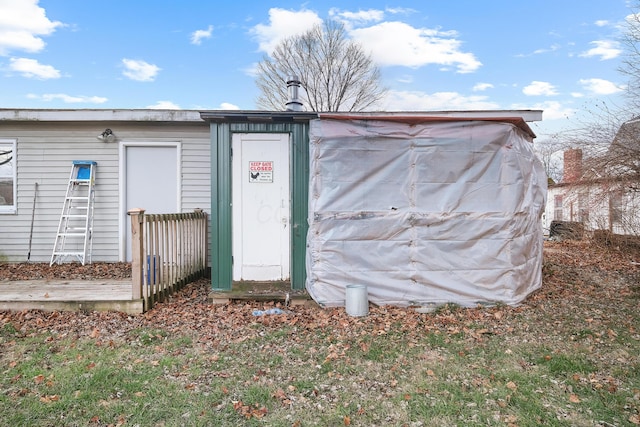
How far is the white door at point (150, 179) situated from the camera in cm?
755

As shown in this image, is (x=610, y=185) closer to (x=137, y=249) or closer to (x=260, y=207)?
(x=260, y=207)

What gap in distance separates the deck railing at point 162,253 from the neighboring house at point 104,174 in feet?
4.00

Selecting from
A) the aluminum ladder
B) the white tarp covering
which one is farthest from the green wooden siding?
the aluminum ladder

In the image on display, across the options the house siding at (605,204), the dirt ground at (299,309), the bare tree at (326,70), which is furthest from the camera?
the bare tree at (326,70)

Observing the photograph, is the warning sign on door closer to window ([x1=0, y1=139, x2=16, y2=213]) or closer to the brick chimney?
window ([x1=0, y1=139, x2=16, y2=213])

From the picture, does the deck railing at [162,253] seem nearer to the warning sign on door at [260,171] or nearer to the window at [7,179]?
the warning sign on door at [260,171]

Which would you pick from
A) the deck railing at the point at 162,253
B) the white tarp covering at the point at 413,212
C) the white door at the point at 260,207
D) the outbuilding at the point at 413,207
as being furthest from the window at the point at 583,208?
the deck railing at the point at 162,253

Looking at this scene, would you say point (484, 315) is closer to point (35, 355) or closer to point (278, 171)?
point (278, 171)

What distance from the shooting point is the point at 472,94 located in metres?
14.1

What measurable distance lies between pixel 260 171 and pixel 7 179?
5.98 m

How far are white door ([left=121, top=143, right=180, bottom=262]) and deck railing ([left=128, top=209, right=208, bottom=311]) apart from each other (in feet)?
3.97

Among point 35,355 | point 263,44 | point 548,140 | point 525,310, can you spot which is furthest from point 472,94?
point 35,355

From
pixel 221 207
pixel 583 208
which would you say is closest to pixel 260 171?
pixel 221 207

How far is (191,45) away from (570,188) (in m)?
12.7
